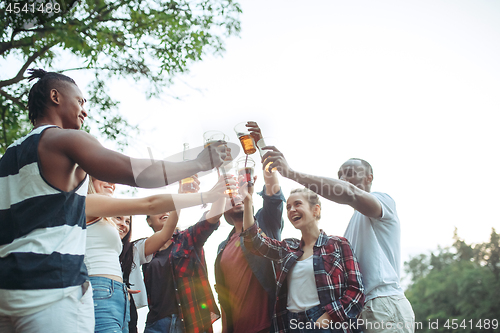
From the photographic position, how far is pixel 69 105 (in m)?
1.90

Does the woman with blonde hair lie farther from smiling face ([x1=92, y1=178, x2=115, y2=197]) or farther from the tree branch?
the tree branch

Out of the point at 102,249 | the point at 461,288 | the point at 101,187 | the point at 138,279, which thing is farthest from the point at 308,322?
→ the point at 461,288

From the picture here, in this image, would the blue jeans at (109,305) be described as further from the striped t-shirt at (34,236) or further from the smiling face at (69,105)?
the smiling face at (69,105)

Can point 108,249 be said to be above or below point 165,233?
below

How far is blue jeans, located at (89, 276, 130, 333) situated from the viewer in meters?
2.10

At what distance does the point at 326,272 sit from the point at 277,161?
1041mm

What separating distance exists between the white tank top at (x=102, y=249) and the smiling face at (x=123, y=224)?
899 mm

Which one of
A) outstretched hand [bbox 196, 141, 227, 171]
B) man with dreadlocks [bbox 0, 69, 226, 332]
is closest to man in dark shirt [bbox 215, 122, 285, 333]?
outstretched hand [bbox 196, 141, 227, 171]

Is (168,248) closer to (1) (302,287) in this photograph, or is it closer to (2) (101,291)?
(1) (302,287)

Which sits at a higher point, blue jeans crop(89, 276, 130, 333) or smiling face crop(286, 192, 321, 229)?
smiling face crop(286, 192, 321, 229)

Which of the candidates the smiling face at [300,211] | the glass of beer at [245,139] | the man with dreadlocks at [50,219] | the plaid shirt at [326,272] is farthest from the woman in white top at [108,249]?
the smiling face at [300,211]

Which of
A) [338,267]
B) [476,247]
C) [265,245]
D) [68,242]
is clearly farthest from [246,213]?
[476,247]

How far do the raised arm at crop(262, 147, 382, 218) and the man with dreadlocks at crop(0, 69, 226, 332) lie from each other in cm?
121

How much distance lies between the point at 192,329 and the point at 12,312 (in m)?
2.18
